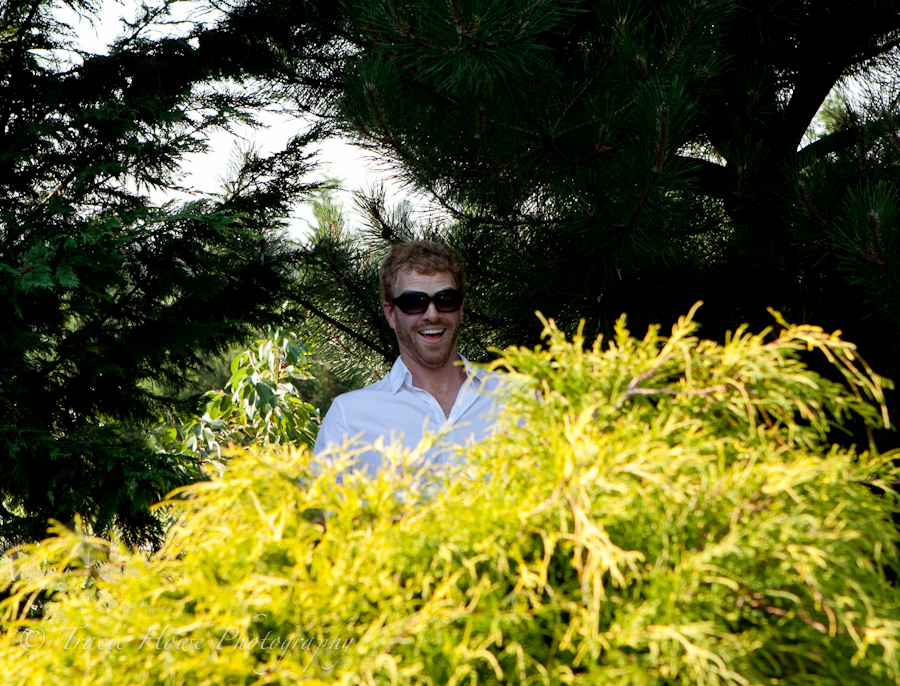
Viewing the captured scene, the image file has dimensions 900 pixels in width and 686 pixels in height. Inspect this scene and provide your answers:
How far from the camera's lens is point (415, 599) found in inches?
37.1

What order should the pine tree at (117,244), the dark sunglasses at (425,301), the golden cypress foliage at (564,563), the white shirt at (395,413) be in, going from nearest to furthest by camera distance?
the golden cypress foliage at (564,563), the white shirt at (395,413), the dark sunglasses at (425,301), the pine tree at (117,244)

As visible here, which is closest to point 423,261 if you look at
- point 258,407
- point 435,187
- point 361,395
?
point 361,395

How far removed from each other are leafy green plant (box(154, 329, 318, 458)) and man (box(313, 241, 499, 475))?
2.00 meters

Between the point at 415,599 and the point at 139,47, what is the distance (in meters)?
2.98

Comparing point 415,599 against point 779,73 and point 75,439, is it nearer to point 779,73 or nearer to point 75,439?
point 75,439

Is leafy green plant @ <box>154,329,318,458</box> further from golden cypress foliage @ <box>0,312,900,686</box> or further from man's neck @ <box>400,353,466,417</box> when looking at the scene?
golden cypress foliage @ <box>0,312,900,686</box>

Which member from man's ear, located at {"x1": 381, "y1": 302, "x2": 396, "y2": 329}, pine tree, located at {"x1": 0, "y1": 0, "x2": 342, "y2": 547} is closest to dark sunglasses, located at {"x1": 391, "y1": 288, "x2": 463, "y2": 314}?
man's ear, located at {"x1": 381, "y1": 302, "x2": 396, "y2": 329}

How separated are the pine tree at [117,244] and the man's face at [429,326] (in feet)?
3.12

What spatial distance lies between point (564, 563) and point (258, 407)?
3723 mm

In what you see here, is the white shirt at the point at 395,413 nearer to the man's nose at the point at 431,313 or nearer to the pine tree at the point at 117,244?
the man's nose at the point at 431,313

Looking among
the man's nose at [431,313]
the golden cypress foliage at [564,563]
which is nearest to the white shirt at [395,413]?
the man's nose at [431,313]

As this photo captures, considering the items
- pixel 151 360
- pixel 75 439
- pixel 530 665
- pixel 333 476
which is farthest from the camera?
pixel 151 360

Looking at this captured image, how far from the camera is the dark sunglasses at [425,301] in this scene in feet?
6.81

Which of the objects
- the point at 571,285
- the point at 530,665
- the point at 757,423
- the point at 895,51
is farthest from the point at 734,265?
the point at 530,665
